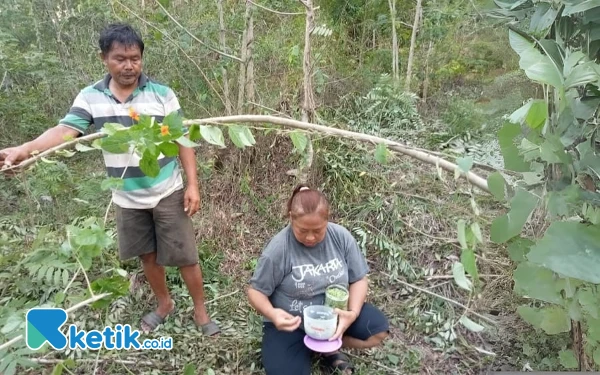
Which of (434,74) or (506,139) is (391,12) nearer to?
(434,74)

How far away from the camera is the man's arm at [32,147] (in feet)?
4.85

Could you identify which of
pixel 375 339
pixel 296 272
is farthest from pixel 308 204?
pixel 375 339

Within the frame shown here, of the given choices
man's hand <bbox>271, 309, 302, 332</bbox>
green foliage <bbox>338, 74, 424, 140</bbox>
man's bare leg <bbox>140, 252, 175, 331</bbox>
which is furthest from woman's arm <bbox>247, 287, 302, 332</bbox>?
green foliage <bbox>338, 74, 424, 140</bbox>

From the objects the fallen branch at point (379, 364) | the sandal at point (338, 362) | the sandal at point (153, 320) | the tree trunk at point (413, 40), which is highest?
the tree trunk at point (413, 40)

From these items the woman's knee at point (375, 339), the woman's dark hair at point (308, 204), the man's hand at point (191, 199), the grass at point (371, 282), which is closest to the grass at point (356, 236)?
the grass at point (371, 282)

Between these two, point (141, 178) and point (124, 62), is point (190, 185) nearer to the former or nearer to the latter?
point (141, 178)

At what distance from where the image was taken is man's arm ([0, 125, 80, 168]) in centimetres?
148

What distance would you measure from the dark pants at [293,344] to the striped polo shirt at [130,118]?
0.75m

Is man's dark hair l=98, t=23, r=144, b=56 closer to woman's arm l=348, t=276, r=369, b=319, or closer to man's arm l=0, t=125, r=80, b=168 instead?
man's arm l=0, t=125, r=80, b=168

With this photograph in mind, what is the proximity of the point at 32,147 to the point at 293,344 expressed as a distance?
1.23 meters

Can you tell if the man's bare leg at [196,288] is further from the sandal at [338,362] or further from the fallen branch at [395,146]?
the fallen branch at [395,146]

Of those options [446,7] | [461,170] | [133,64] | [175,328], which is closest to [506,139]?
[461,170]

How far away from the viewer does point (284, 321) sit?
6.12ft

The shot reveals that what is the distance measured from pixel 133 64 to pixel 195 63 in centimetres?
136
